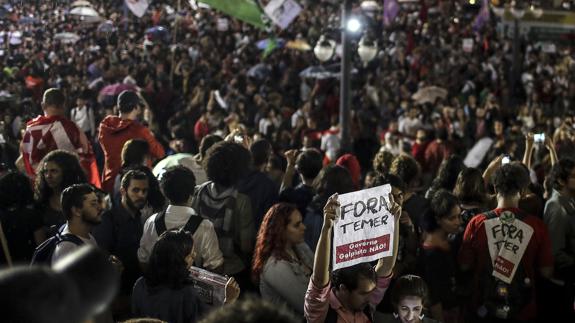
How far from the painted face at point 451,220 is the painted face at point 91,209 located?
194 centimetres

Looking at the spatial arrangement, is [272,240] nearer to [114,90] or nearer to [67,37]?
[114,90]

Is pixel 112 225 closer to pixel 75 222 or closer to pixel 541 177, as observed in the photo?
pixel 75 222

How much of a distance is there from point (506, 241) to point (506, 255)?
81mm

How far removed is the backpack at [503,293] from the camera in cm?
538

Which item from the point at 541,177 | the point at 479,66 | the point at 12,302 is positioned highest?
the point at 12,302

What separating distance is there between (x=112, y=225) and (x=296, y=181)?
299 cm

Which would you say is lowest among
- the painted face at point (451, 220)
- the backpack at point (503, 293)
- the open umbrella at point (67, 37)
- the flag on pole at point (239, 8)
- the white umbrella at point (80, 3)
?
the open umbrella at point (67, 37)

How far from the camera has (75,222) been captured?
4.77 meters

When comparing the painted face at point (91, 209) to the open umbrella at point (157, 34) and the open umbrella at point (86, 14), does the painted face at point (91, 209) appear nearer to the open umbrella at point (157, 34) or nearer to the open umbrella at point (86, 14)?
the open umbrella at point (86, 14)

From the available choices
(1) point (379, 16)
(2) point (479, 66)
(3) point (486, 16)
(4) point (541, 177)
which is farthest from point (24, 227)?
(1) point (379, 16)

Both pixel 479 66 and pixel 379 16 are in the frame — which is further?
pixel 379 16

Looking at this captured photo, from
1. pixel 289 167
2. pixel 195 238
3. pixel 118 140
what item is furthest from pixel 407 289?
pixel 118 140

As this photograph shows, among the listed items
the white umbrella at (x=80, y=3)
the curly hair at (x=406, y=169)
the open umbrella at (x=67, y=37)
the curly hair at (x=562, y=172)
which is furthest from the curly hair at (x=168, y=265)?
the open umbrella at (x=67, y=37)

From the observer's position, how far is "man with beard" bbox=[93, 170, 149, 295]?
5477 millimetres
